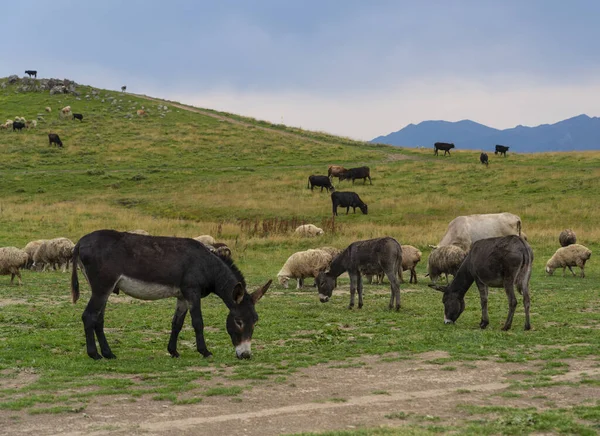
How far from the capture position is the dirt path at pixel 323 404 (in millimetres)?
7953

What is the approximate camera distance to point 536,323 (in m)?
15.5

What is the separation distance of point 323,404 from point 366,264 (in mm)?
10273

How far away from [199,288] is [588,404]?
6685mm

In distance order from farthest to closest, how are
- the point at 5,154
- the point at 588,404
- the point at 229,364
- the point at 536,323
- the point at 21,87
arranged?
the point at 21,87
the point at 5,154
the point at 536,323
the point at 229,364
the point at 588,404

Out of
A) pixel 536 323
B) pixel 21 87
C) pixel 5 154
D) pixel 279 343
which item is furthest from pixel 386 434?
pixel 21 87

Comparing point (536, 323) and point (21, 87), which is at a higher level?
point (21, 87)

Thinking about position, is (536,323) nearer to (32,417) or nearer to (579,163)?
(32,417)

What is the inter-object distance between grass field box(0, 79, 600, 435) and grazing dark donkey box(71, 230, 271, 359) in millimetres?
563

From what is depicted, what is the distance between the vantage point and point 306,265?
23.6 metres

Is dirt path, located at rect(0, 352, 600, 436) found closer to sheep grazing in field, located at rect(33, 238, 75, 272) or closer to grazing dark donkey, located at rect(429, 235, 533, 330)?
grazing dark donkey, located at rect(429, 235, 533, 330)

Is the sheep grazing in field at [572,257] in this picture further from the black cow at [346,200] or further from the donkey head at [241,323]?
the black cow at [346,200]

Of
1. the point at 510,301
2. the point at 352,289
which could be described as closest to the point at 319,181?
the point at 352,289

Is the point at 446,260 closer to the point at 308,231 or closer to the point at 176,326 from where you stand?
the point at 176,326

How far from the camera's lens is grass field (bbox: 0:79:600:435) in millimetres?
10219
